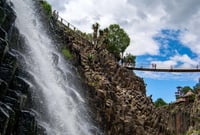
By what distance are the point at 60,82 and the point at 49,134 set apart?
32.8 ft

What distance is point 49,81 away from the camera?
94.8 ft

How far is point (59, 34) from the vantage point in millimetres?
40500

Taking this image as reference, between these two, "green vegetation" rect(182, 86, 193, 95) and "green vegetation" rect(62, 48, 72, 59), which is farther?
"green vegetation" rect(182, 86, 193, 95)

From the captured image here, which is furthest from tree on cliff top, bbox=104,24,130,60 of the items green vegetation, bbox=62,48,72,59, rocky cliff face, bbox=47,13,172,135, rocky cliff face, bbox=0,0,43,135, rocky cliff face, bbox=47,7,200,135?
rocky cliff face, bbox=0,0,43,135

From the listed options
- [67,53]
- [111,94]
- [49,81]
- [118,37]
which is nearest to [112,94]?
[111,94]

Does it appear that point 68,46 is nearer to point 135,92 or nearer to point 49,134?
point 135,92

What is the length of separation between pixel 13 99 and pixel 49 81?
8.92 m

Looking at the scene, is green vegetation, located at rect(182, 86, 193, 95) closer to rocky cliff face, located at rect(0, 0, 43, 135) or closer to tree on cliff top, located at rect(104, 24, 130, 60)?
tree on cliff top, located at rect(104, 24, 130, 60)

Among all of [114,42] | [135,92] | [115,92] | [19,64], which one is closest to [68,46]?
[115,92]

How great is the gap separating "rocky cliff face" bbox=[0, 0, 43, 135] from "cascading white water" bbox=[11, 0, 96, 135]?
6.88 ft

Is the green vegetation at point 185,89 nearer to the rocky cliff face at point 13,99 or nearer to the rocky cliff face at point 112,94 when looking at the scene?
the rocky cliff face at point 112,94

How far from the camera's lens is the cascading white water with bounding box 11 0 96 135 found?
25109mm

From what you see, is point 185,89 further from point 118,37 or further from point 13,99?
point 13,99

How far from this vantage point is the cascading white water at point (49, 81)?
2511 cm
